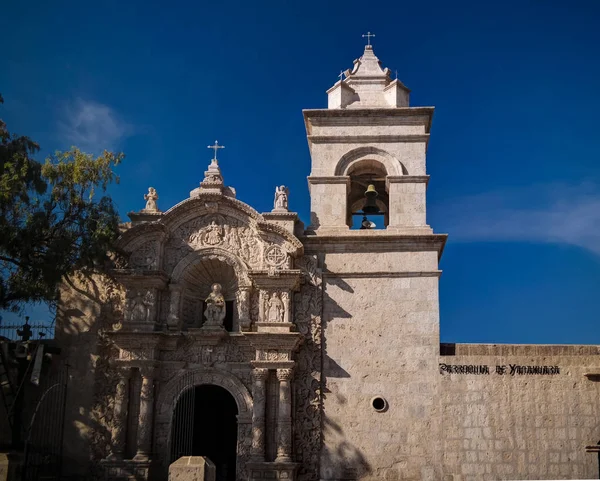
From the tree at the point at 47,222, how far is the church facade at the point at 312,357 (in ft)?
3.02

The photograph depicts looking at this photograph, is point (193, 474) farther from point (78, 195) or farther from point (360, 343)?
point (78, 195)

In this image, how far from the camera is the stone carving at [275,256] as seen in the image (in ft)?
58.3

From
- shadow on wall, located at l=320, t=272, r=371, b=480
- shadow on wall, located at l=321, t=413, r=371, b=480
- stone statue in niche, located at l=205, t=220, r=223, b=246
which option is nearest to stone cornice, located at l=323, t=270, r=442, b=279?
shadow on wall, located at l=320, t=272, r=371, b=480

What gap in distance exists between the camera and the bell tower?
1853 cm

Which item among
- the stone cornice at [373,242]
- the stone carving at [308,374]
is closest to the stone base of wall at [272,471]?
the stone carving at [308,374]

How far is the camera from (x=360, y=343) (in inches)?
687

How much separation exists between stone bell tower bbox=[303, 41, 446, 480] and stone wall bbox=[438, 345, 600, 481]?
520 millimetres

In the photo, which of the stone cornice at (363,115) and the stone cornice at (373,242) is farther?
the stone cornice at (363,115)

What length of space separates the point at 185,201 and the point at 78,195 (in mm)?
2537

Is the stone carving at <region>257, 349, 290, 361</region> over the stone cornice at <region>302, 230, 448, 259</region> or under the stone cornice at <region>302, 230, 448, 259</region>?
under

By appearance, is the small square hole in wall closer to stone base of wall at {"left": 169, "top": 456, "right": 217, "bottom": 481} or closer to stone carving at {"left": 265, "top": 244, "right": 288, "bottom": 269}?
stone carving at {"left": 265, "top": 244, "right": 288, "bottom": 269}

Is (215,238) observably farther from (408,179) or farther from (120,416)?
(408,179)

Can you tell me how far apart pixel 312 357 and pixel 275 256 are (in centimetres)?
256

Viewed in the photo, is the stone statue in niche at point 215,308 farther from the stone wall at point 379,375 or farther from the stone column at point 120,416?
the stone wall at point 379,375
